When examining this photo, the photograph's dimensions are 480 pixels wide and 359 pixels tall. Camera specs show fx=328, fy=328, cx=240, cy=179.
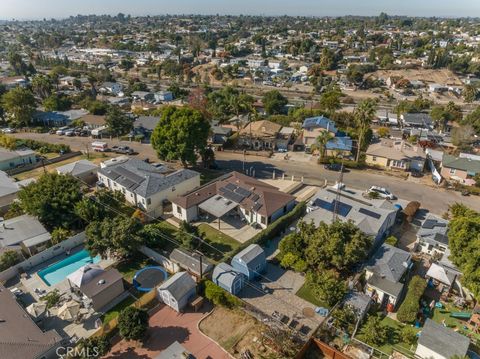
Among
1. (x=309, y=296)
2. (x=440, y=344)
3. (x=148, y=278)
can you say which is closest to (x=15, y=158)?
(x=148, y=278)

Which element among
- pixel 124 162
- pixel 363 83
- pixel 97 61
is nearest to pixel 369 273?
pixel 124 162

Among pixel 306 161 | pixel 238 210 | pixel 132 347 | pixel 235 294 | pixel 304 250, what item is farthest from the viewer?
pixel 306 161

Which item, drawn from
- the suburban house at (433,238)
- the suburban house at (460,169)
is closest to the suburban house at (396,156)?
the suburban house at (460,169)

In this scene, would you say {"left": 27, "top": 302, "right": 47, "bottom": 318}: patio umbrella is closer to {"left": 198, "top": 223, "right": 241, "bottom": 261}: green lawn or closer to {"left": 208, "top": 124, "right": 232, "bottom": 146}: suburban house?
{"left": 198, "top": 223, "right": 241, "bottom": 261}: green lawn

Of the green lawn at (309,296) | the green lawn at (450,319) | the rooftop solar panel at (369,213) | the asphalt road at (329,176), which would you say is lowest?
the asphalt road at (329,176)

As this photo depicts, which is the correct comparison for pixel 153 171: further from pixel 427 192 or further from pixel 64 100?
pixel 64 100

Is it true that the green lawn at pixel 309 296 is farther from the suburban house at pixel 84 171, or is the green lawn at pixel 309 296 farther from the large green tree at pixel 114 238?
the suburban house at pixel 84 171
